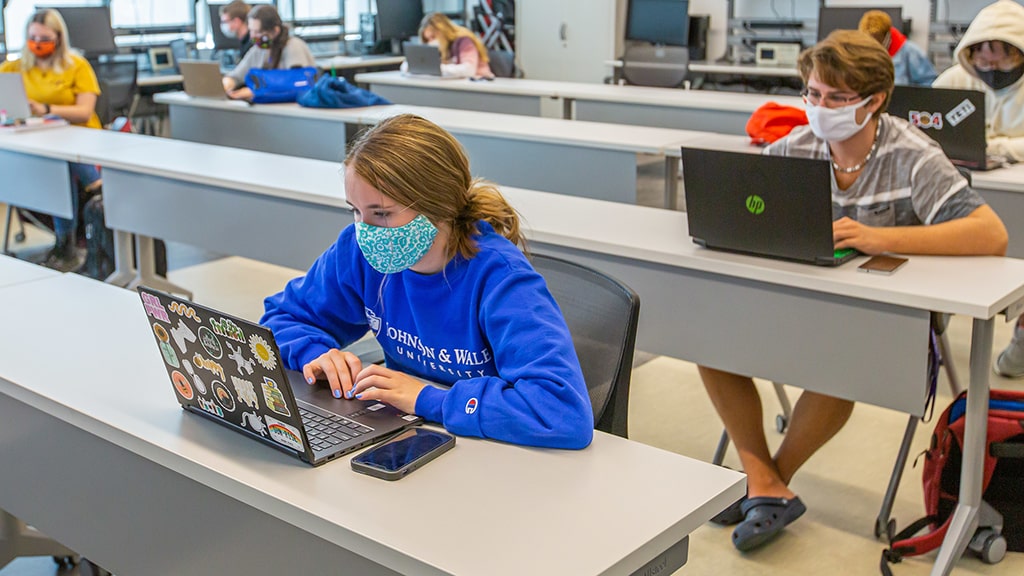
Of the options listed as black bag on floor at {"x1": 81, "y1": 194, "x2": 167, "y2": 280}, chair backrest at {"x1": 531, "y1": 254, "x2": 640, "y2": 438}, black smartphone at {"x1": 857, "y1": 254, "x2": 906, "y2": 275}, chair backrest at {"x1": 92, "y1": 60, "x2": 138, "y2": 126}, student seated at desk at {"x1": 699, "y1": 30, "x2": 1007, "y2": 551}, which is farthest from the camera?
chair backrest at {"x1": 92, "y1": 60, "x2": 138, "y2": 126}

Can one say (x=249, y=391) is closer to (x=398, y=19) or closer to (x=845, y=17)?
(x=845, y=17)

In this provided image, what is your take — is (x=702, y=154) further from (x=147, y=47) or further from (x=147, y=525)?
(x=147, y=47)

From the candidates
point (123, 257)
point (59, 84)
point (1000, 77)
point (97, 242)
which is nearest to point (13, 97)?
point (59, 84)

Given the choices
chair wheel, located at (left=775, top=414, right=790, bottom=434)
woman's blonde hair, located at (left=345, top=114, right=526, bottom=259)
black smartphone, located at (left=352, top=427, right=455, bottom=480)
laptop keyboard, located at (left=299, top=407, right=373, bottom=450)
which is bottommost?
chair wheel, located at (left=775, top=414, right=790, bottom=434)

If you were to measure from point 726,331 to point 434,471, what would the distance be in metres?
1.15

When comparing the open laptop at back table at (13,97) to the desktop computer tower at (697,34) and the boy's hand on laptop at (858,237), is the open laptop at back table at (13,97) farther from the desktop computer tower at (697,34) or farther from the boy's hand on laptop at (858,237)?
the desktop computer tower at (697,34)

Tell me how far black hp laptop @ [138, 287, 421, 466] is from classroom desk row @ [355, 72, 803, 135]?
11.1 feet

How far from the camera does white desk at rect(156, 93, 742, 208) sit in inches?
165

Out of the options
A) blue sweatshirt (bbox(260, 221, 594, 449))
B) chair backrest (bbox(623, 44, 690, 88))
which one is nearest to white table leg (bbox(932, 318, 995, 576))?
blue sweatshirt (bbox(260, 221, 594, 449))

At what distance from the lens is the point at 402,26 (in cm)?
934

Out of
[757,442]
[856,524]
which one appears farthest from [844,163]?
[856,524]

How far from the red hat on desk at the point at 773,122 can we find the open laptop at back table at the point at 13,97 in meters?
2.91

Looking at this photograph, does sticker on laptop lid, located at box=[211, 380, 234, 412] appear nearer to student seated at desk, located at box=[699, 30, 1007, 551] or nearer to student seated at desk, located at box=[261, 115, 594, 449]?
student seated at desk, located at box=[261, 115, 594, 449]

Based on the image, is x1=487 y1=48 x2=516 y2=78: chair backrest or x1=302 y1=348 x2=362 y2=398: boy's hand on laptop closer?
x1=302 y1=348 x2=362 y2=398: boy's hand on laptop
